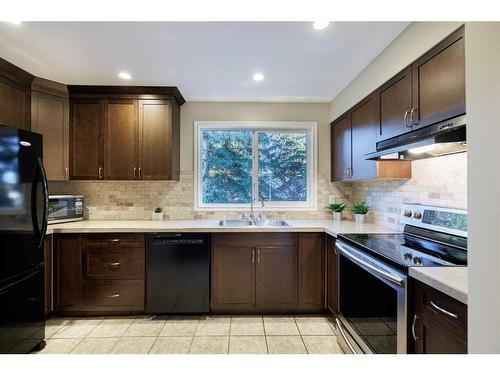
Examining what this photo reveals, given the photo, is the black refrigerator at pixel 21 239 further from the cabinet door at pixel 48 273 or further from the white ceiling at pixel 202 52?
the white ceiling at pixel 202 52

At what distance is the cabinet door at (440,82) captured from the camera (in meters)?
1.25

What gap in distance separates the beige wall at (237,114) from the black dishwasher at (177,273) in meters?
1.02

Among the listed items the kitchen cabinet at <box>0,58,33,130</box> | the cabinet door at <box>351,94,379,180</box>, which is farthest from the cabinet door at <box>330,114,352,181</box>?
the kitchen cabinet at <box>0,58,33,130</box>

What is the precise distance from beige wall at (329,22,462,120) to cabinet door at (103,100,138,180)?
2.25 metres

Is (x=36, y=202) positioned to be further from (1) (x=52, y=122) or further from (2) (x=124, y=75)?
(2) (x=124, y=75)

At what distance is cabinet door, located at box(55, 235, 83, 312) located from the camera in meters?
2.48

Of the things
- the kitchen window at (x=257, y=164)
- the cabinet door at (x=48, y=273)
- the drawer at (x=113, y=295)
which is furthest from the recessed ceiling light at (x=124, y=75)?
the drawer at (x=113, y=295)

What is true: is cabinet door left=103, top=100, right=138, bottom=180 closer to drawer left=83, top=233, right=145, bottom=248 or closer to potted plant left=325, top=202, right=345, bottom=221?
drawer left=83, top=233, right=145, bottom=248

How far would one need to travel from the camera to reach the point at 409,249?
1.59 meters

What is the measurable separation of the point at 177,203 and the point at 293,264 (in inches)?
59.7

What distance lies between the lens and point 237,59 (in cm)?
217

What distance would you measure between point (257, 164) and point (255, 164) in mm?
25
